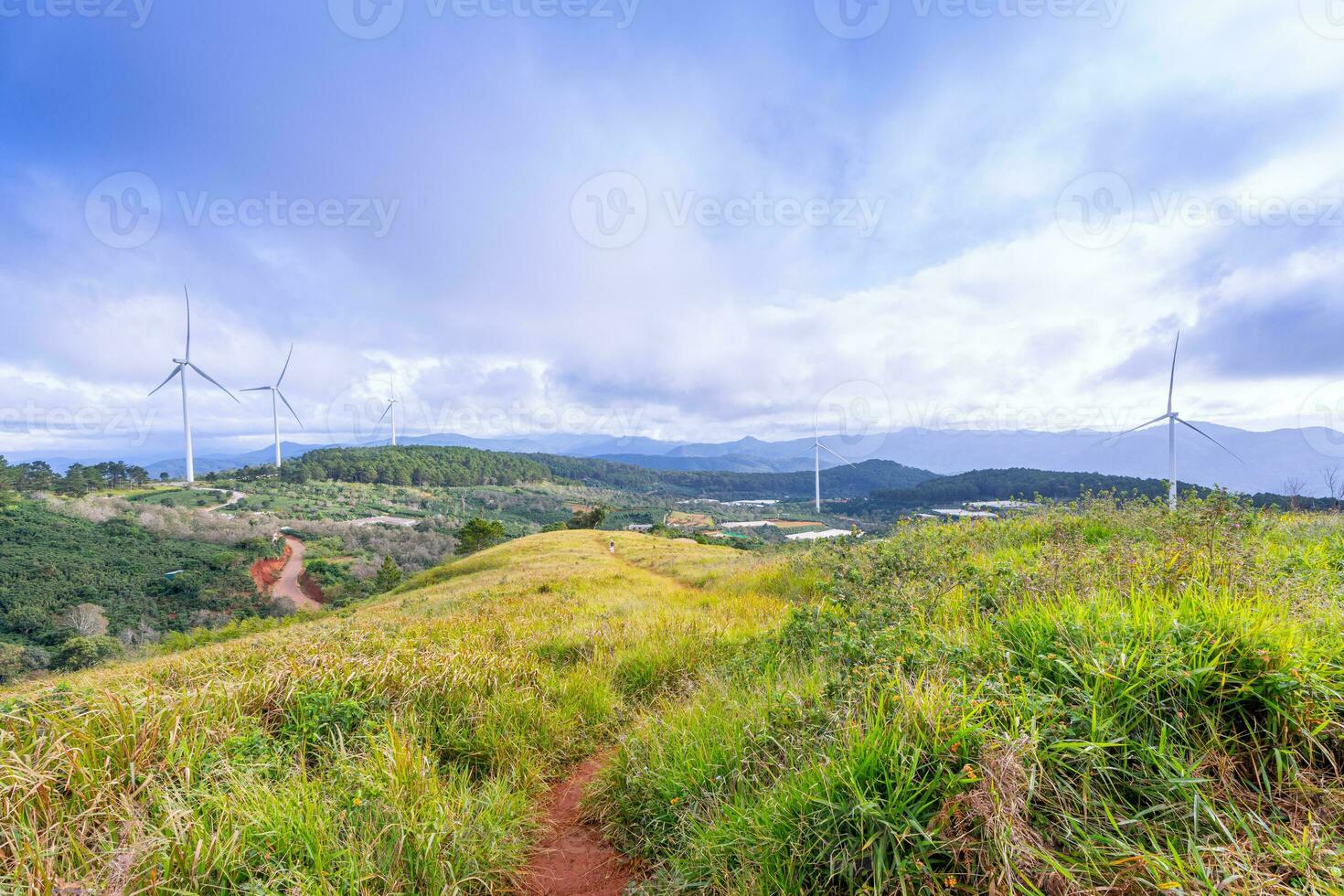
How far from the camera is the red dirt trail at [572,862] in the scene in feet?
12.4

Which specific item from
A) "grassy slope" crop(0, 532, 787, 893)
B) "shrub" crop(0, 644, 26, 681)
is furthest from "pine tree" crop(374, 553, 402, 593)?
"grassy slope" crop(0, 532, 787, 893)

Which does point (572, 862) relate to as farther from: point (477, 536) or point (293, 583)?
point (293, 583)

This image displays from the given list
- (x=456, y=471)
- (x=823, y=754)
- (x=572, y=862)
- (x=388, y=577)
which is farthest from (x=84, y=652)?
(x=456, y=471)

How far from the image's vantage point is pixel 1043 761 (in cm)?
272

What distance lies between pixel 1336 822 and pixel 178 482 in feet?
596

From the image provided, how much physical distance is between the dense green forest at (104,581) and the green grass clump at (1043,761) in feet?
222

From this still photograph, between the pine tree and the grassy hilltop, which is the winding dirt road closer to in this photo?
the pine tree

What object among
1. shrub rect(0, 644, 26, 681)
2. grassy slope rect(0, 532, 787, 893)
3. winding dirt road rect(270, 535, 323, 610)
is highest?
grassy slope rect(0, 532, 787, 893)

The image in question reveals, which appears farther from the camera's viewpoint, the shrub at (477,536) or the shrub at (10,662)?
the shrub at (477,536)

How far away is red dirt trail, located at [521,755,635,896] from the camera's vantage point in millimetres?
3770

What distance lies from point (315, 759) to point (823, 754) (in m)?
4.55

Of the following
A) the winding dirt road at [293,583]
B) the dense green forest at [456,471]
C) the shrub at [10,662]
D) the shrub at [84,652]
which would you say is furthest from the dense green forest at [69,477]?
the shrub at [84,652]

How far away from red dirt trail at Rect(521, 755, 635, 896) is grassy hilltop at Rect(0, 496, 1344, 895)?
144 mm

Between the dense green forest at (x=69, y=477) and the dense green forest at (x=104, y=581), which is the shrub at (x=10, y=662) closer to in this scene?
the dense green forest at (x=104, y=581)
